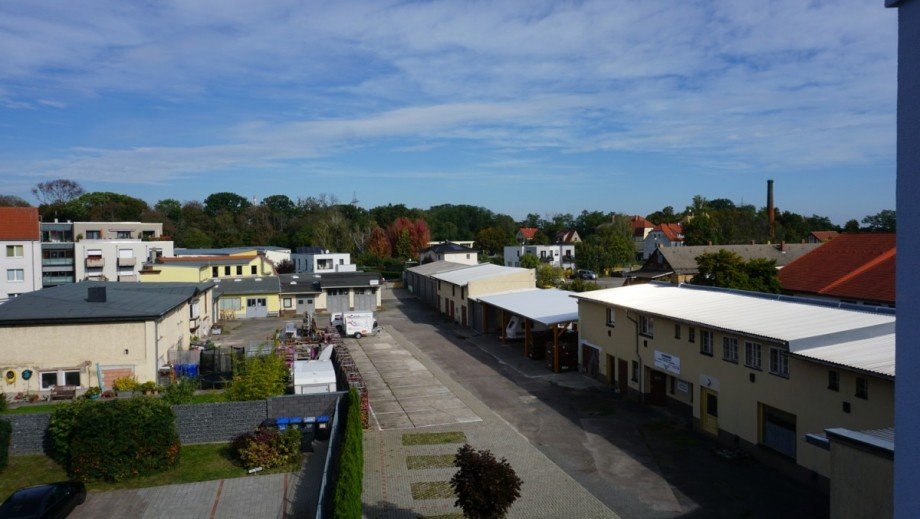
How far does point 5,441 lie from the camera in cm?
1947

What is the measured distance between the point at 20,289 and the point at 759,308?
183ft

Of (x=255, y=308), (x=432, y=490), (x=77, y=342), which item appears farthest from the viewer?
(x=255, y=308)

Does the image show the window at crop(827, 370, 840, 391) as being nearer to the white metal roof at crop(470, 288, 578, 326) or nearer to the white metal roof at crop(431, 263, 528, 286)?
the white metal roof at crop(470, 288, 578, 326)

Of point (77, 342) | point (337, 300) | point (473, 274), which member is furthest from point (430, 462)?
point (337, 300)

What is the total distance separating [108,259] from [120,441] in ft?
163

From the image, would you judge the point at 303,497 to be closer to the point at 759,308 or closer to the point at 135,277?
the point at 759,308

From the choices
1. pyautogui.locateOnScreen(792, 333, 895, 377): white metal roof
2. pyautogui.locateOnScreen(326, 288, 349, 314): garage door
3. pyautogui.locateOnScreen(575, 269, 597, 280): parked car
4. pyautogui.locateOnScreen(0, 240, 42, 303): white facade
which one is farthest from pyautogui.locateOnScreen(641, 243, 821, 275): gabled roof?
pyautogui.locateOnScreen(0, 240, 42, 303): white facade

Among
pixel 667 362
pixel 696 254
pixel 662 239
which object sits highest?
pixel 662 239

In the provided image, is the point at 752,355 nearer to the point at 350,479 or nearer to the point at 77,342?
the point at 350,479

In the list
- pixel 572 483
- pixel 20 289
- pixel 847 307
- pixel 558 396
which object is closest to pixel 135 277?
pixel 20 289

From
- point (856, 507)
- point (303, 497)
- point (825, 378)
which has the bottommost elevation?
point (303, 497)

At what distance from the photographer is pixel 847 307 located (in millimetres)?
21297

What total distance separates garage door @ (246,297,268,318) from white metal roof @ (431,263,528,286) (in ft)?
46.6

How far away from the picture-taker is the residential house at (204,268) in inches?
1948
